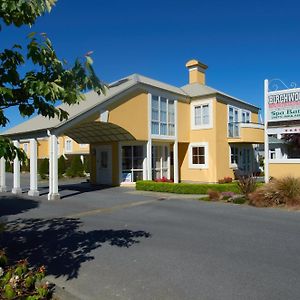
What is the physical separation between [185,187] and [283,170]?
441 centimetres

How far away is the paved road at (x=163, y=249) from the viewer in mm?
5074

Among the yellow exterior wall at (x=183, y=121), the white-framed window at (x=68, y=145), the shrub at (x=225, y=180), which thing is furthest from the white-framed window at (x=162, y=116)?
the white-framed window at (x=68, y=145)

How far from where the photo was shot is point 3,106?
455cm

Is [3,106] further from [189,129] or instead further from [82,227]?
[189,129]

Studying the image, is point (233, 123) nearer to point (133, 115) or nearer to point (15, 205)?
point (133, 115)

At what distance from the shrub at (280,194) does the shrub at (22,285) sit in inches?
370

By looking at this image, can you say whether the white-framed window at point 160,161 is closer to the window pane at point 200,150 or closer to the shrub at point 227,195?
the window pane at point 200,150

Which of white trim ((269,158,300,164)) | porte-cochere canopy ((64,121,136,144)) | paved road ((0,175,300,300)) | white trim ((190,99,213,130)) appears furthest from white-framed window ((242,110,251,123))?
paved road ((0,175,300,300))

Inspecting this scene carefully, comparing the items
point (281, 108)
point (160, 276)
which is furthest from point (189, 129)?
point (160, 276)

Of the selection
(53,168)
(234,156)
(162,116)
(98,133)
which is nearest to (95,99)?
(98,133)

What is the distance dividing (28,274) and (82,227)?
4.48 metres

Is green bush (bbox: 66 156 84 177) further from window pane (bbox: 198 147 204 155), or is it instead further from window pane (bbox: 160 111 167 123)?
window pane (bbox: 160 111 167 123)

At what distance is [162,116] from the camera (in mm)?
21781

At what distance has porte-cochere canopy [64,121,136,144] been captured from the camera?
61.5 ft
